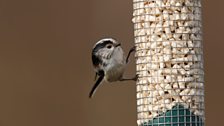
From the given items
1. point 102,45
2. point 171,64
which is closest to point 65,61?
point 102,45

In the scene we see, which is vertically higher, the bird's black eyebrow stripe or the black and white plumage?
the bird's black eyebrow stripe

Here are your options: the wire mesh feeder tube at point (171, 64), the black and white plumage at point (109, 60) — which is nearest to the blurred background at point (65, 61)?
the black and white plumage at point (109, 60)

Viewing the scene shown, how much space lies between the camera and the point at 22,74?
1459 centimetres

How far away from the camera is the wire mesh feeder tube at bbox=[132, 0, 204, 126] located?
694 cm

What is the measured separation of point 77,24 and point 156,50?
762 centimetres

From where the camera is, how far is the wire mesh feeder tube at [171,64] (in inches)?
273

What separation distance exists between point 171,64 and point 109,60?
54 centimetres

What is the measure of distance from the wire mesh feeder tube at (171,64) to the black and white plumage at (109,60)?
0.79 ft

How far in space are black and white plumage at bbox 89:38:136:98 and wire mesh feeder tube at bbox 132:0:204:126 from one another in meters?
0.24

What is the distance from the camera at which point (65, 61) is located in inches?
564

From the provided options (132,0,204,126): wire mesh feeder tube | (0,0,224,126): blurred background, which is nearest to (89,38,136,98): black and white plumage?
(132,0,204,126): wire mesh feeder tube

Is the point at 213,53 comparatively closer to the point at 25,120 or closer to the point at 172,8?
the point at 25,120

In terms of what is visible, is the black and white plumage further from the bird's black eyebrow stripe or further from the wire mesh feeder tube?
the wire mesh feeder tube

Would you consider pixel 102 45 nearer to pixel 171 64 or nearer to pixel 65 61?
pixel 171 64
